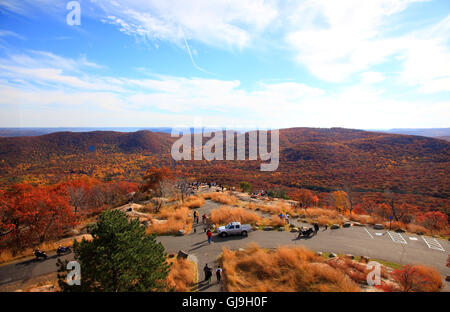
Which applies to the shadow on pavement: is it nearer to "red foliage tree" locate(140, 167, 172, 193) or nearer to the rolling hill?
"red foliage tree" locate(140, 167, 172, 193)

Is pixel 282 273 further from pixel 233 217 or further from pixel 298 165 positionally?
pixel 298 165

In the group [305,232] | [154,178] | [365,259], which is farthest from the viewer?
[154,178]

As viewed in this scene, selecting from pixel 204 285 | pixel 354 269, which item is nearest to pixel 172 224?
pixel 204 285

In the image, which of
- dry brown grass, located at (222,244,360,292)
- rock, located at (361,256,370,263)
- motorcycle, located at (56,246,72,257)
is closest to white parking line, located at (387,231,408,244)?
rock, located at (361,256,370,263)

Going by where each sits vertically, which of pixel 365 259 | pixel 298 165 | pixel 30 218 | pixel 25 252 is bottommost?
pixel 298 165
